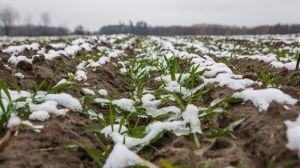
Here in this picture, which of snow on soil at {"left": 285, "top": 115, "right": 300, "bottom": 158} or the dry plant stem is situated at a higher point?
snow on soil at {"left": 285, "top": 115, "right": 300, "bottom": 158}

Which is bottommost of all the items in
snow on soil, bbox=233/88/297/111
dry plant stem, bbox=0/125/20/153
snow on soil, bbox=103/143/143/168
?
snow on soil, bbox=103/143/143/168

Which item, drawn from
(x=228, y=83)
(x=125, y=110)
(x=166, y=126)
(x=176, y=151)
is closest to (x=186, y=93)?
(x=228, y=83)

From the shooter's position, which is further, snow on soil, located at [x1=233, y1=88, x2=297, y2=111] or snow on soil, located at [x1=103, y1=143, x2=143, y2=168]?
snow on soil, located at [x1=233, y1=88, x2=297, y2=111]

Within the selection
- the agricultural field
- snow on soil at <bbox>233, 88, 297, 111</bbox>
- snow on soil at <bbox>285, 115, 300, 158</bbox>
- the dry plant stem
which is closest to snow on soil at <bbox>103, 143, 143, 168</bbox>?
the agricultural field

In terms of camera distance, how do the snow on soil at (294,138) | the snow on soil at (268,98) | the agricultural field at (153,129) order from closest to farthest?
the snow on soil at (294,138), the agricultural field at (153,129), the snow on soil at (268,98)

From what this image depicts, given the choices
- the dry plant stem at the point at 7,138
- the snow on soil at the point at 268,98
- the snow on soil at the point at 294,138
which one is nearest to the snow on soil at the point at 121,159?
the dry plant stem at the point at 7,138

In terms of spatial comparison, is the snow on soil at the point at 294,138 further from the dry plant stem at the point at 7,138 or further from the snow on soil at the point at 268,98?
the dry plant stem at the point at 7,138

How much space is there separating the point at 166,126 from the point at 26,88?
5.65ft

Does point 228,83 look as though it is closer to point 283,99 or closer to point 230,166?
point 283,99

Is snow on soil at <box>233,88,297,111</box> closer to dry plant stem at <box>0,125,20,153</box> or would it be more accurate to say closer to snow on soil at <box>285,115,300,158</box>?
snow on soil at <box>285,115,300,158</box>

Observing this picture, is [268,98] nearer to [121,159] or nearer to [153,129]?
[153,129]

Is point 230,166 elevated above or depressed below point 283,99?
below

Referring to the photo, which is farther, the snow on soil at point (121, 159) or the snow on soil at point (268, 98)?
the snow on soil at point (268, 98)

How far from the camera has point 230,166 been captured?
186 cm
